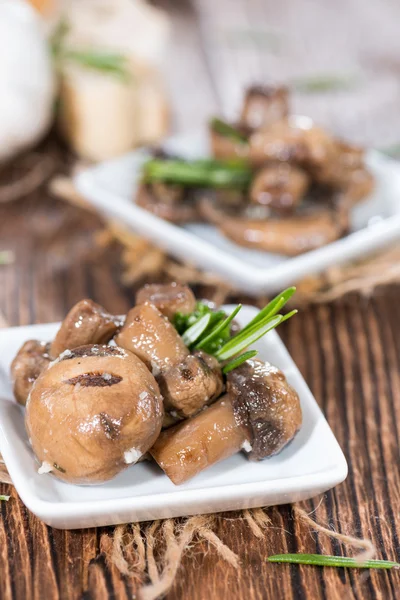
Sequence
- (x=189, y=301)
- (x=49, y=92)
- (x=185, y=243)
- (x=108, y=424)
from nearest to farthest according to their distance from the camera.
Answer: (x=108, y=424), (x=189, y=301), (x=185, y=243), (x=49, y=92)

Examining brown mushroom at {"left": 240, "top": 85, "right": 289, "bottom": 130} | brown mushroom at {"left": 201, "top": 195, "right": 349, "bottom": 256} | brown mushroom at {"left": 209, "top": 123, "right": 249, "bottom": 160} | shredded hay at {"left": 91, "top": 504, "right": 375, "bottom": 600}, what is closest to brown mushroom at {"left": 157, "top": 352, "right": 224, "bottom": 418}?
shredded hay at {"left": 91, "top": 504, "right": 375, "bottom": 600}

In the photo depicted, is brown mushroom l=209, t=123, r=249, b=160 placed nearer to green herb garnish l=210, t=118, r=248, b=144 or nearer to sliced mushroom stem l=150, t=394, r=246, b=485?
green herb garnish l=210, t=118, r=248, b=144

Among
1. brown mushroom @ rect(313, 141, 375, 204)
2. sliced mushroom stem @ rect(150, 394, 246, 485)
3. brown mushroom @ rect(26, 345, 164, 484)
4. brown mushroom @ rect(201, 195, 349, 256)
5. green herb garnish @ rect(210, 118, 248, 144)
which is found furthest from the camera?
green herb garnish @ rect(210, 118, 248, 144)

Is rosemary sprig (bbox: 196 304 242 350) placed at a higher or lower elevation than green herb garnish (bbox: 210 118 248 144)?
higher

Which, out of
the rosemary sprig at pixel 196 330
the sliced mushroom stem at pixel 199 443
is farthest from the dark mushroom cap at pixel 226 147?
the sliced mushroom stem at pixel 199 443

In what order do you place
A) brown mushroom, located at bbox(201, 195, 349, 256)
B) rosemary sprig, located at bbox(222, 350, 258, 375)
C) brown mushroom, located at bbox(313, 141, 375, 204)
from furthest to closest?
1. brown mushroom, located at bbox(313, 141, 375, 204)
2. brown mushroom, located at bbox(201, 195, 349, 256)
3. rosemary sprig, located at bbox(222, 350, 258, 375)

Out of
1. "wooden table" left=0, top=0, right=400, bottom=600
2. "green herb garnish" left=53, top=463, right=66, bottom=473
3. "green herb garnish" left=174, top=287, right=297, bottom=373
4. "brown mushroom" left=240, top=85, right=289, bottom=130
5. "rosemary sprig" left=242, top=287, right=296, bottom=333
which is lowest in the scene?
"wooden table" left=0, top=0, right=400, bottom=600

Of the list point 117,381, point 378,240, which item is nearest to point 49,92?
point 378,240

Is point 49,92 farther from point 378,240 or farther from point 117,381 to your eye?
point 117,381
